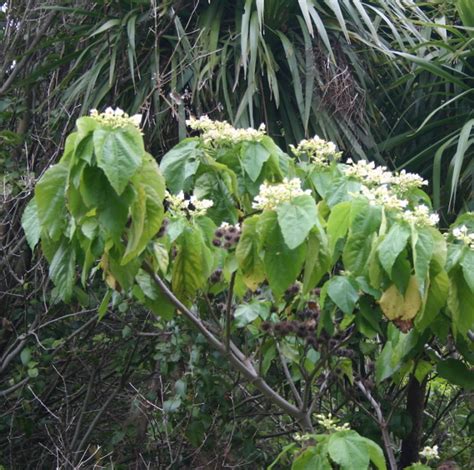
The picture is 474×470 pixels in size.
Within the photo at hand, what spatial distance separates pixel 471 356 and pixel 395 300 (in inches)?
20.8

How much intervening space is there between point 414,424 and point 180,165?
5.56 ft

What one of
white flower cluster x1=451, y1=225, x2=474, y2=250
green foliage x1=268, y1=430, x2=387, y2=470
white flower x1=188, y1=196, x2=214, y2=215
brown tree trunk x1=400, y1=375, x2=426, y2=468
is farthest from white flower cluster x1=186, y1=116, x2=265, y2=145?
brown tree trunk x1=400, y1=375, x2=426, y2=468

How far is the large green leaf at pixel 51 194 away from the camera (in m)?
1.87

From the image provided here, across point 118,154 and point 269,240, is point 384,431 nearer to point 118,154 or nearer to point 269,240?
point 269,240

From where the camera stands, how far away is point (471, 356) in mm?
2340

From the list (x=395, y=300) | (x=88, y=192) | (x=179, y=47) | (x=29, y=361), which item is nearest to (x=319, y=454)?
(x=395, y=300)

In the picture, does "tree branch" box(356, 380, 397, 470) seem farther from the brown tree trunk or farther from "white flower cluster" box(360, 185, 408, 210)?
"white flower cluster" box(360, 185, 408, 210)

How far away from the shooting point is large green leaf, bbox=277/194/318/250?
1.79 meters

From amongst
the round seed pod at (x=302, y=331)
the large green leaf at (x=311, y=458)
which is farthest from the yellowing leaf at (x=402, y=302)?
the round seed pod at (x=302, y=331)

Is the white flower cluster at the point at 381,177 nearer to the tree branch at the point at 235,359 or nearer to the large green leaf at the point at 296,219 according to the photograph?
the large green leaf at the point at 296,219

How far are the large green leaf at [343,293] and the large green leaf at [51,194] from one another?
0.67 m

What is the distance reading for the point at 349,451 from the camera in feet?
6.66

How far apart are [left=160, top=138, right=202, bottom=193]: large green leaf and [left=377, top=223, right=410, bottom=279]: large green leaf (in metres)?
0.62

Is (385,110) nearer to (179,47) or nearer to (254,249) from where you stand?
(179,47)
